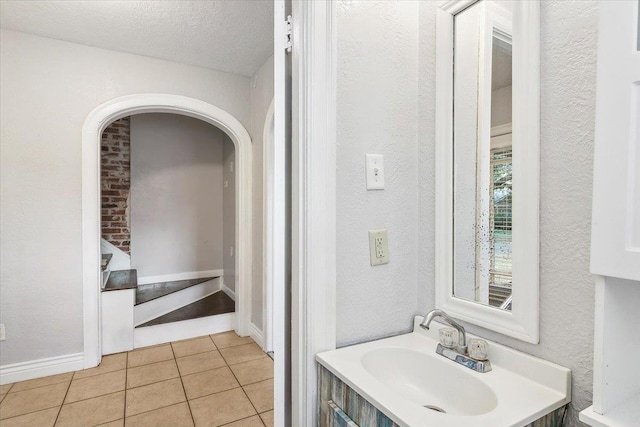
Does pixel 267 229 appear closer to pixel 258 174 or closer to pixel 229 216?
pixel 258 174

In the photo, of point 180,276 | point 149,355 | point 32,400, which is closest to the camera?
point 32,400

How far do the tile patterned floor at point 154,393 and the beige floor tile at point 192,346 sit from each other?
0.06 ft

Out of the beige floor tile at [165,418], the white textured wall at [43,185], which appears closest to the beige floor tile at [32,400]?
the white textured wall at [43,185]

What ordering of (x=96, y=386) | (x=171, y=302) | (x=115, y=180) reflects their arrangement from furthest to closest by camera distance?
(x=115, y=180) → (x=171, y=302) → (x=96, y=386)

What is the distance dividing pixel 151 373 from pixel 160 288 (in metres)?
1.51

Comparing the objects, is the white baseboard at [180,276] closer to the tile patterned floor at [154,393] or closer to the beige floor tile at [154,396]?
the tile patterned floor at [154,393]

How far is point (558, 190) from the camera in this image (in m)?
0.90

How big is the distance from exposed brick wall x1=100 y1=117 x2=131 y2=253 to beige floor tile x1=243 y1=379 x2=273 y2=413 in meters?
2.57

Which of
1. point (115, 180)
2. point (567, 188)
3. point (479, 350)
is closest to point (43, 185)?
point (115, 180)

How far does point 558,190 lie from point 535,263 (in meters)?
0.20

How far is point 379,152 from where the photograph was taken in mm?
1203

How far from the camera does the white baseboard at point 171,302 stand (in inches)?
128

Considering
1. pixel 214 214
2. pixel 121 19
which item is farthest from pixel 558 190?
pixel 214 214

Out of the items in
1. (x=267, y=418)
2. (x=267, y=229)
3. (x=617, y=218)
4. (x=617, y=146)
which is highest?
(x=617, y=146)
